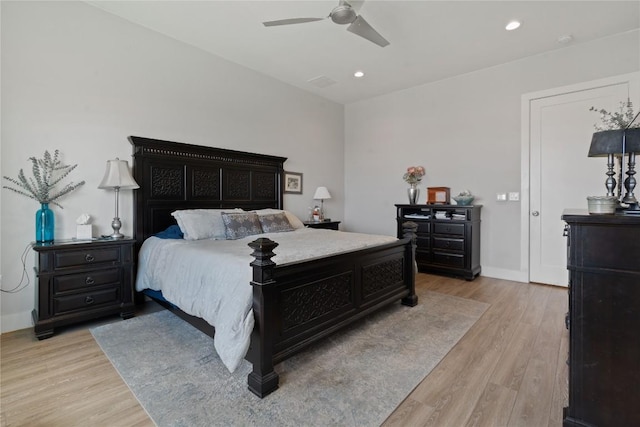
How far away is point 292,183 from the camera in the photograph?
5188mm

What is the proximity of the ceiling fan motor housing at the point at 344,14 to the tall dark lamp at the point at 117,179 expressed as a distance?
2.53m

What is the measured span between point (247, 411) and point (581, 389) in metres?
1.68

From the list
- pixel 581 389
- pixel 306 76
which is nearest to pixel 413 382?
pixel 581 389

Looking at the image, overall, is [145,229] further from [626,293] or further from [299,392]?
[626,293]

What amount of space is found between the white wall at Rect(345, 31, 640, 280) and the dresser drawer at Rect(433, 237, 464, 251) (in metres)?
0.55

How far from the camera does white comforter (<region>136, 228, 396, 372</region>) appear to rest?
1.81 m

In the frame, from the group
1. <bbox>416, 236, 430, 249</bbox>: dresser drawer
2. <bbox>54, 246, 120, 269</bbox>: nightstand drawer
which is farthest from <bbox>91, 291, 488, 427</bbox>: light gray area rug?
<bbox>416, 236, 430, 249</bbox>: dresser drawer

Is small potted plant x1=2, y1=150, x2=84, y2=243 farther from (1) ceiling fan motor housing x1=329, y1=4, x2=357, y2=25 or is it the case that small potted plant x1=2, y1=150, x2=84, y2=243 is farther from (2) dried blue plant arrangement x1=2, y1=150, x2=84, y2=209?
(1) ceiling fan motor housing x1=329, y1=4, x2=357, y2=25

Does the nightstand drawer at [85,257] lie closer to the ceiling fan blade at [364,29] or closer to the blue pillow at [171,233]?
the blue pillow at [171,233]

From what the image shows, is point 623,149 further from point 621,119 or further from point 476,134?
point 476,134

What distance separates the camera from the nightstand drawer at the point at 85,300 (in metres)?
2.61

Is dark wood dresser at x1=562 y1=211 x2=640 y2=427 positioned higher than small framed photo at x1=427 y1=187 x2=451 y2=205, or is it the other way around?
small framed photo at x1=427 y1=187 x2=451 y2=205

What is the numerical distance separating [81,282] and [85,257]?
0.23 metres

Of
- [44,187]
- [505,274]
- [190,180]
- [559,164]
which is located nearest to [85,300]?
[44,187]
